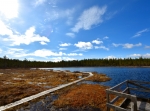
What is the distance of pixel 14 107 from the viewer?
47.6 ft

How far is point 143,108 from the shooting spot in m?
10.7

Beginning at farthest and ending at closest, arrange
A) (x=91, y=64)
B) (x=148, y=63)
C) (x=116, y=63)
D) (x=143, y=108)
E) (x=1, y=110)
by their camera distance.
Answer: (x=91, y=64)
(x=116, y=63)
(x=148, y=63)
(x=1, y=110)
(x=143, y=108)

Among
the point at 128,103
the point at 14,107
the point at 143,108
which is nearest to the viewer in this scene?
the point at 143,108

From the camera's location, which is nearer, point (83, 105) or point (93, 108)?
point (93, 108)

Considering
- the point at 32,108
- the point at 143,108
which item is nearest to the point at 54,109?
the point at 32,108

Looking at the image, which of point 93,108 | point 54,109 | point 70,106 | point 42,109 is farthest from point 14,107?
point 93,108

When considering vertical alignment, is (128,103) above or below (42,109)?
above

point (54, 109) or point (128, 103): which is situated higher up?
point (128, 103)

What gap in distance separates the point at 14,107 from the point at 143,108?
548 inches

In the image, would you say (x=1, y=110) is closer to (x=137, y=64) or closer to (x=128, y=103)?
(x=128, y=103)

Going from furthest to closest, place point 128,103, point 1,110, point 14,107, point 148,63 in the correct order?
point 148,63 → point 14,107 → point 1,110 → point 128,103

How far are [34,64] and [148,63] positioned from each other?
525 feet

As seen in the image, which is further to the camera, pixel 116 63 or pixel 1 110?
pixel 116 63

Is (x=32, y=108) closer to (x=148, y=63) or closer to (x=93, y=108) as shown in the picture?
(x=93, y=108)
